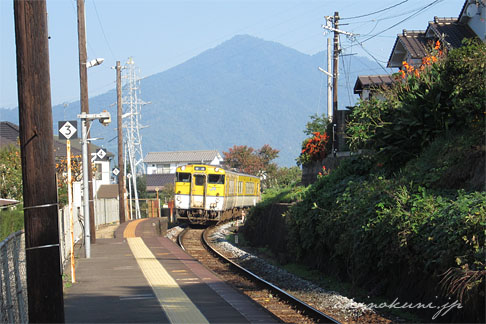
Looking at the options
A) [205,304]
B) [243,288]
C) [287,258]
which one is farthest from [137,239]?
[205,304]

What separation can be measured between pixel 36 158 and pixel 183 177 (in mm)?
28099

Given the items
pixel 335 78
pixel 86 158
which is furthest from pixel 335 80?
pixel 86 158

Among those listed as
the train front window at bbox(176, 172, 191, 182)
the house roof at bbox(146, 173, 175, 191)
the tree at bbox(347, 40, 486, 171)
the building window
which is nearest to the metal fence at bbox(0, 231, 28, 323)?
the tree at bbox(347, 40, 486, 171)

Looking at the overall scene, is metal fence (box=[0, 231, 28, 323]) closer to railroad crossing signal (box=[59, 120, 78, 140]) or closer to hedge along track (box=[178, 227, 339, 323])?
hedge along track (box=[178, 227, 339, 323])

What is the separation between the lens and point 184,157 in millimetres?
128000

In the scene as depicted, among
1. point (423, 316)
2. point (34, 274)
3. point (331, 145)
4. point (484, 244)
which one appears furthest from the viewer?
point (331, 145)

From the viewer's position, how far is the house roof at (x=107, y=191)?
62.9m

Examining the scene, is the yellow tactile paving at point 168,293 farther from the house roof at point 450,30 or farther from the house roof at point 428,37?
the house roof at point 450,30

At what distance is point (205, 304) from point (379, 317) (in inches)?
117

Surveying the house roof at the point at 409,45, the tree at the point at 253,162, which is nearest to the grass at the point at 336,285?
the house roof at the point at 409,45

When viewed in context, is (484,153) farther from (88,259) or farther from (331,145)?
(331,145)

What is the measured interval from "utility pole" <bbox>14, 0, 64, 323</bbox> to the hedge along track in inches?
179

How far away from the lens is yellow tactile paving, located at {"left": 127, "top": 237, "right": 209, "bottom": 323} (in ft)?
32.4

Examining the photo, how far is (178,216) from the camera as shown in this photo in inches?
1387
